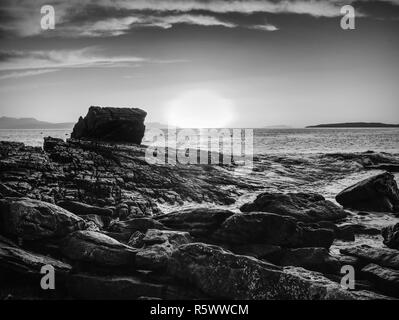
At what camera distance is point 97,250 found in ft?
31.7

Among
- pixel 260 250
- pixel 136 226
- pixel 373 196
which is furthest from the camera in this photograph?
pixel 373 196

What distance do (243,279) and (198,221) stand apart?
16.1ft

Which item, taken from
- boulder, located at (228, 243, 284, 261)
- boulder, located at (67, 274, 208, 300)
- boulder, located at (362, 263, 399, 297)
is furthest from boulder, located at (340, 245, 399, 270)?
boulder, located at (67, 274, 208, 300)

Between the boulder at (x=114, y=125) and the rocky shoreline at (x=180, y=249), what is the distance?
15667mm

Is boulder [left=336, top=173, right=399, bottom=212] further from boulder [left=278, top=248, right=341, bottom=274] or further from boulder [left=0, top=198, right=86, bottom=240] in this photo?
boulder [left=0, top=198, right=86, bottom=240]

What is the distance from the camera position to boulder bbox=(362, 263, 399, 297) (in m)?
9.49

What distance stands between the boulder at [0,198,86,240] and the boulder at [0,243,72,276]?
0.72 meters

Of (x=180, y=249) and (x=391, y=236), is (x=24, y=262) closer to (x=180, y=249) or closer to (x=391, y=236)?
(x=180, y=249)

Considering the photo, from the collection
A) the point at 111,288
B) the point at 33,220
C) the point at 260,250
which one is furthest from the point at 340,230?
the point at 33,220

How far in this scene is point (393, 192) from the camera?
2088cm
